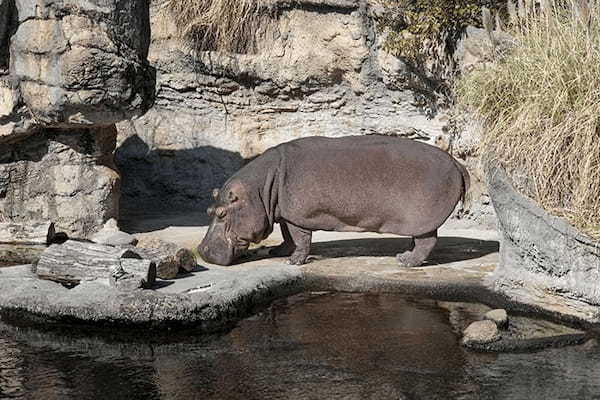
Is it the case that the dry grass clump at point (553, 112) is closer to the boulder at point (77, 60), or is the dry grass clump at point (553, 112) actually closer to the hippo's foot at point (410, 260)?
the hippo's foot at point (410, 260)

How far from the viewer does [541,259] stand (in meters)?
6.79

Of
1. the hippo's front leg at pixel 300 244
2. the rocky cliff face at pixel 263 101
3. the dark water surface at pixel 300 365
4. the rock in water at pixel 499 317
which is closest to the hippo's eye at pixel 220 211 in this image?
the hippo's front leg at pixel 300 244

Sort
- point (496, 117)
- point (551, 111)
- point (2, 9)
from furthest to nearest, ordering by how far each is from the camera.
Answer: point (2, 9) < point (496, 117) < point (551, 111)

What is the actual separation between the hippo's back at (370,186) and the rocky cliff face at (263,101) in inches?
128

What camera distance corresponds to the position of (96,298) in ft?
21.3

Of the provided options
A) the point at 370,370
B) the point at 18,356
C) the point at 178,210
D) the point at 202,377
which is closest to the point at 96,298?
the point at 18,356

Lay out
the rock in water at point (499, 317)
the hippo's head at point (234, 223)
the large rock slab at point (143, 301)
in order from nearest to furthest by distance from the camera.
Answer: the rock in water at point (499, 317) < the large rock slab at point (143, 301) < the hippo's head at point (234, 223)

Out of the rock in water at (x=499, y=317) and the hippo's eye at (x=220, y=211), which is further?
the hippo's eye at (x=220, y=211)

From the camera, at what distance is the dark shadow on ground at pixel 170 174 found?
41.3 feet

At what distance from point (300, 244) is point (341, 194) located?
0.63 meters

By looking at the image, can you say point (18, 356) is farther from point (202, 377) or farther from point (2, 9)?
point (2, 9)

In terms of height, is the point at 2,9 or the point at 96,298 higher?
the point at 2,9

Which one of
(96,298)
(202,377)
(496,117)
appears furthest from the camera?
(496,117)

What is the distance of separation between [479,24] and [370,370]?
21.3 feet
